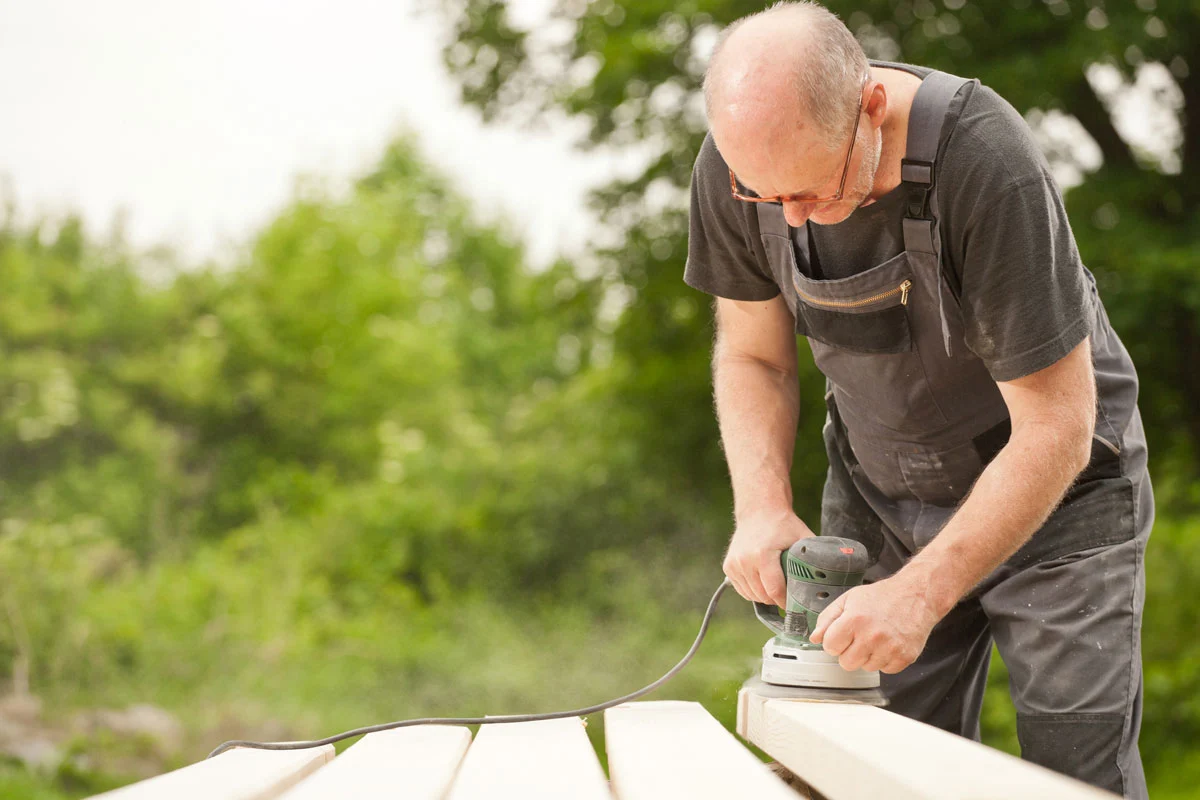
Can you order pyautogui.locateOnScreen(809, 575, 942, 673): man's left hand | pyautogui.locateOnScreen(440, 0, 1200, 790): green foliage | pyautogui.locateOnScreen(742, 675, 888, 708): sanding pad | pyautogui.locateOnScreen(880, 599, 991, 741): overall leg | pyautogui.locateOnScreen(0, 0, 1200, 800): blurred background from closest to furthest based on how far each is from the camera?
pyautogui.locateOnScreen(809, 575, 942, 673): man's left hand, pyautogui.locateOnScreen(742, 675, 888, 708): sanding pad, pyautogui.locateOnScreen(880, 599, 991, 741): overall leg, pyautogui.locateOnScreen(440, 0, 1200, 790): green foliage, pyautogui.locateOnScreen(0, 0, 1200, 800): blurred background

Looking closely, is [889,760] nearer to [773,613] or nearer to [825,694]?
[825,694]

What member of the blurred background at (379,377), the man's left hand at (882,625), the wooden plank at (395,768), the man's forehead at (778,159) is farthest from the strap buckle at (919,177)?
the blurred background at (379,377)

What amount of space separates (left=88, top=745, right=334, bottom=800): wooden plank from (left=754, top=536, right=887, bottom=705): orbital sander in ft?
2.24

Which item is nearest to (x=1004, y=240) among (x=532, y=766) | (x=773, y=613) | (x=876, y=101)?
(x=876, y=101)

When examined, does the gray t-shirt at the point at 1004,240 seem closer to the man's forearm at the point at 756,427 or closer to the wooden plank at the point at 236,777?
the man's forearm at the point at 756,427

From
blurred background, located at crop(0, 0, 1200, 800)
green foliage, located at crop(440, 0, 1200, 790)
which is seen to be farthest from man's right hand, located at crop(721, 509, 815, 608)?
green foliage, located at crop(440, 0, 1200, 790)

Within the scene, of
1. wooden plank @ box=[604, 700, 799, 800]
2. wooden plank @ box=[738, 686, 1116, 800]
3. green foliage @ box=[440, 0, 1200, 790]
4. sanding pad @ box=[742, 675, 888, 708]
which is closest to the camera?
wooden plank @ box=[738, 686, 1116, 800]

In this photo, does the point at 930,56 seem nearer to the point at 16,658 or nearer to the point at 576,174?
the point at 576,174

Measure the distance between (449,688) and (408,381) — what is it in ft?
12.1

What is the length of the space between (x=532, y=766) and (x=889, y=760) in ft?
1.42

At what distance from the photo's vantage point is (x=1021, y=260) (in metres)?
1.48

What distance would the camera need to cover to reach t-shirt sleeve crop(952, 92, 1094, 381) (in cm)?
147

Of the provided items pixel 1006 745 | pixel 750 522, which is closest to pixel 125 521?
pixel 1006 745

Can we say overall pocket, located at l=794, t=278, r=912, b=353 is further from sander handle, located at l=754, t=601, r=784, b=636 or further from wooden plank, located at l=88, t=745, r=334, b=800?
wooden plank, located at l=88, t=745, r=334, b=800
